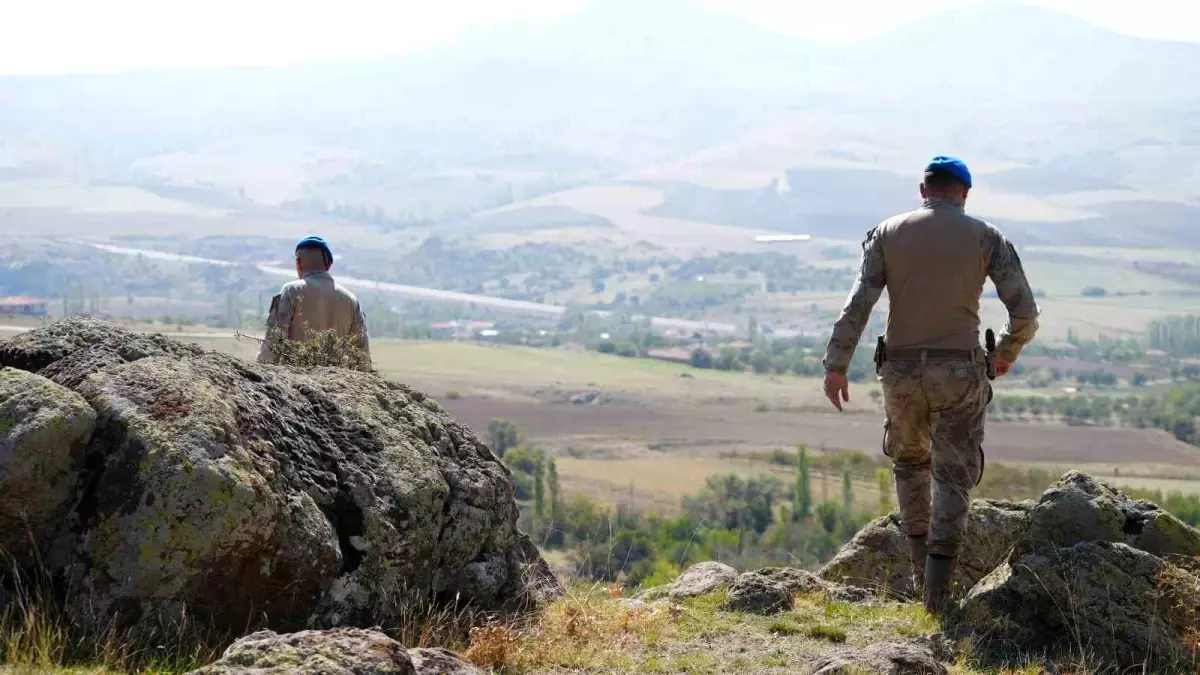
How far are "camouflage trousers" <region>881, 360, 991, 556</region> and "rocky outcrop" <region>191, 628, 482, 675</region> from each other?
3.93 meters

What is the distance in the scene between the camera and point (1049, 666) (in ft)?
23.8

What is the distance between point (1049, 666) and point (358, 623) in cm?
352

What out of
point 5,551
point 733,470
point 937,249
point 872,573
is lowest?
point 733,470

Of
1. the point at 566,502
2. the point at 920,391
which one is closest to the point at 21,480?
the point at 920,391

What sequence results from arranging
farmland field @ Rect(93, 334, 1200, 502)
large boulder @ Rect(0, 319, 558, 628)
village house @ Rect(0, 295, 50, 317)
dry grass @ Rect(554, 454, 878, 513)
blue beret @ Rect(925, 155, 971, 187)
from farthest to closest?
1. farmland field @ Rect(93, 334, 1200, 502)
2. dry grass @ Rect(554, 454, 878, 513)
3. village house @ Rect(0, 295, 50, 317)
4. blue beret @ Rect(925, 155, 971, 187)
5. large boulder @ Rect(0, 319, 558, 628)

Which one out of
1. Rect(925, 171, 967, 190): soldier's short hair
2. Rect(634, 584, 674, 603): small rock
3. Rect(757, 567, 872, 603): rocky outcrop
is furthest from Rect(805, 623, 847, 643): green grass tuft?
Rect(925, 171, 967, 190): soldier's short hair

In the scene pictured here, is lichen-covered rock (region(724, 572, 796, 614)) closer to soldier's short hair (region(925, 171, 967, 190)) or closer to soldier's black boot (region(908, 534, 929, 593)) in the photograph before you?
soldier's black boot (region(908, 534, 929, 593))

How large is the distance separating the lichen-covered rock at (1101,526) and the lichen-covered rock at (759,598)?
61.1 inches

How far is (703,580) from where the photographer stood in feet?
31.9

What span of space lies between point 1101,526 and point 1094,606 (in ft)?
3.06

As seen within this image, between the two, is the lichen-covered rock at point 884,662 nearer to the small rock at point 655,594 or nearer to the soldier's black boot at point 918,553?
the soldier's black boot at point 918,553

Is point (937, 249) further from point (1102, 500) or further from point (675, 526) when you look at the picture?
point (675, 526)

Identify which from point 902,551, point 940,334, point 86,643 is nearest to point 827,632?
point 940,334

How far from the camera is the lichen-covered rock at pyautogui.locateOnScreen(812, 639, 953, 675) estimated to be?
22.1 ft
